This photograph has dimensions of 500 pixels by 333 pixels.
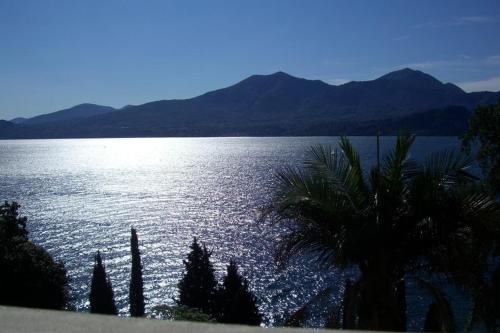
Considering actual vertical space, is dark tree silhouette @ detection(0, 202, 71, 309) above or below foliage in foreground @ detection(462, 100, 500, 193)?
below

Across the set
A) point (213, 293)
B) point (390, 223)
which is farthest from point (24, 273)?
point (390, 223)

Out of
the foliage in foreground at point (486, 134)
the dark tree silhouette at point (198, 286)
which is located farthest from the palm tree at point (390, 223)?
the dark tree silhouette at point (198, 286)

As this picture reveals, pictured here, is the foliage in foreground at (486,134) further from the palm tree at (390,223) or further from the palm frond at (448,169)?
the palm tree at (390,223)

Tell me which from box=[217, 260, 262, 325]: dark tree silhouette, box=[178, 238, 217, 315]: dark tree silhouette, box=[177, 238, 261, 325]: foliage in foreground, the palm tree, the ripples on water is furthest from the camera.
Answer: the ripples on water

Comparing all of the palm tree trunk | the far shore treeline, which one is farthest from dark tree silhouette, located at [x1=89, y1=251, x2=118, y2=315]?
the palm tree trunk

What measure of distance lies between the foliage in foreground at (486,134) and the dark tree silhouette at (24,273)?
22225 millimetres

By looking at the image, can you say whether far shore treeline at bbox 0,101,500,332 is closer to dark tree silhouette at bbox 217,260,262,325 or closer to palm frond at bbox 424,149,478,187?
palm frond at bbox 424,149,478,187

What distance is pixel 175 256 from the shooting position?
57.2 meters

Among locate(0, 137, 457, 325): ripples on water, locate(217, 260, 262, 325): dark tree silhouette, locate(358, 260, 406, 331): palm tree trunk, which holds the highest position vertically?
locate(358, 260, 406, 331): palm tree trunk

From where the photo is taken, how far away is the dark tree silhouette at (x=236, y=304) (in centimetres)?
3152

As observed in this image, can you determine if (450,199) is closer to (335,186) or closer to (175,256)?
(335,186)

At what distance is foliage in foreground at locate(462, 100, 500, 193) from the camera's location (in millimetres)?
11664

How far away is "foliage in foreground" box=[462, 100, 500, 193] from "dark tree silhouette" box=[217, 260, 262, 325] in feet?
70.1

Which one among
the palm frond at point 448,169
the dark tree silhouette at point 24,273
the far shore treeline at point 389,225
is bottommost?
the dark tree silhouette at point 24,273
